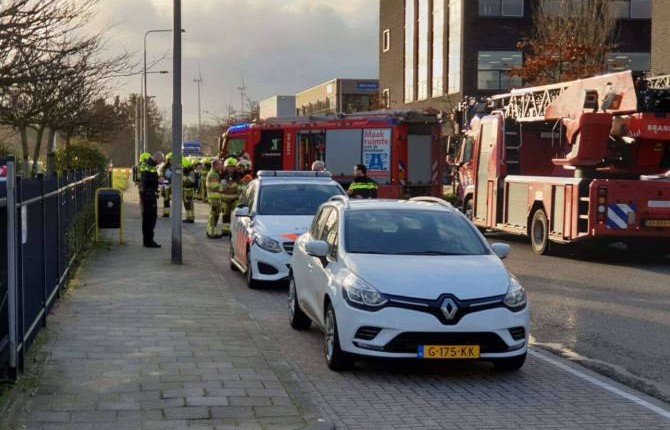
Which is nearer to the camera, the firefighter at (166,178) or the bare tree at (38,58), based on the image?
the bare tree at (38,58)

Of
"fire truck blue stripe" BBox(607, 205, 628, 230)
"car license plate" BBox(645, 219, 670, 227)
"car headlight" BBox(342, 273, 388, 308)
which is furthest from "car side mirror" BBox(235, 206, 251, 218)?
"car license plate" BBox(645, 219, 670, 227)

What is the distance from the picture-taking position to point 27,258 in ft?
26.6

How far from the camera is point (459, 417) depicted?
685 cm

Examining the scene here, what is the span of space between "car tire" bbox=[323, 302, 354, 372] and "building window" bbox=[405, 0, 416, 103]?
51.6 metres

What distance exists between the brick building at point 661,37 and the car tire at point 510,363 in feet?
80.8

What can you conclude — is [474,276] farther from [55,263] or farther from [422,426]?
[55,263]

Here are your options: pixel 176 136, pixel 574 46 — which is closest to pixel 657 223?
pixel 176 136

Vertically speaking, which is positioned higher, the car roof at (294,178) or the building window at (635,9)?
the building window at (635,9)

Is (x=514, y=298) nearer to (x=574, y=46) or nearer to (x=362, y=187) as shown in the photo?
(x=362, y=187)

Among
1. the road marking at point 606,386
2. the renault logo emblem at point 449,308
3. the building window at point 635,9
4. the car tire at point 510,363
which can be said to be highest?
the building window at point 635,9

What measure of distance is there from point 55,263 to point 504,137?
479 inches

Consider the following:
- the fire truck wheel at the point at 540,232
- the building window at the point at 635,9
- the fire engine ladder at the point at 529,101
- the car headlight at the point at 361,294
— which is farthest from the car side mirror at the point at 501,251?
the building window at the point at 635,9

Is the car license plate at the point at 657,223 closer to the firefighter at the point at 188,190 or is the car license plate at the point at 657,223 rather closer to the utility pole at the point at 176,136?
the utility pole at the point at 176,136

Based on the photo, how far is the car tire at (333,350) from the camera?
817cm
